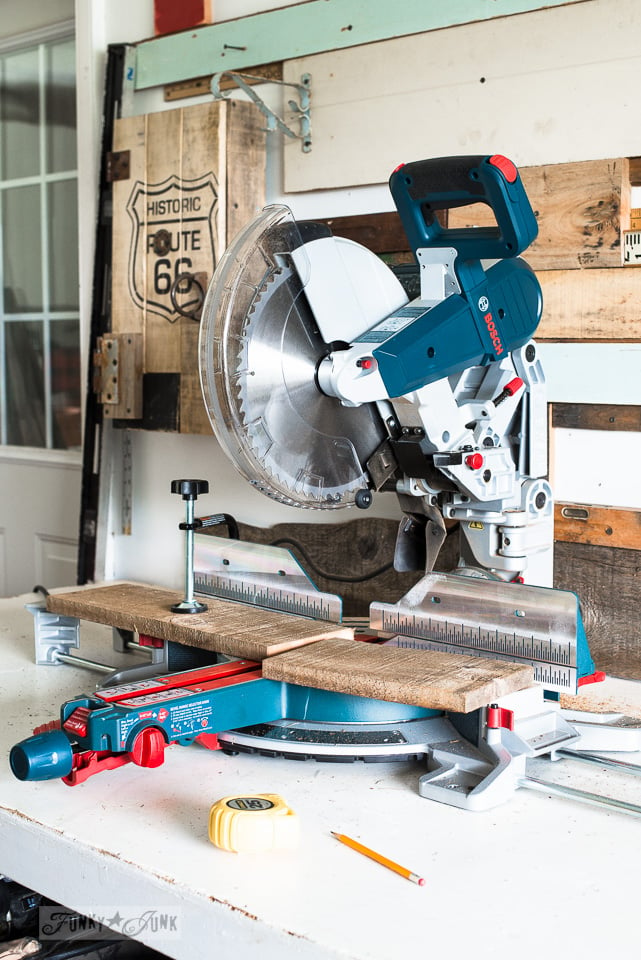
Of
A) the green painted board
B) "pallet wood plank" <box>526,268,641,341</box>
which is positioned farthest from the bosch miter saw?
the green painted board

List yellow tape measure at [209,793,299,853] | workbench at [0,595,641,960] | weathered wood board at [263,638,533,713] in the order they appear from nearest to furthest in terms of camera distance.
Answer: workbench at [0,595,641,960] < yellow tape measure at [209,793,299,853] < weathered wood board at [263,638,533,713]

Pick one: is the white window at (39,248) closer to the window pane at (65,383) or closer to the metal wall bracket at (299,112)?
the window pane at (65,383)

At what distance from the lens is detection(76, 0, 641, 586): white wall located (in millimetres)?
2121

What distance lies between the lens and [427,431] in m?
1.62

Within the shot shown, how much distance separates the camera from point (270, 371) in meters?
1.60

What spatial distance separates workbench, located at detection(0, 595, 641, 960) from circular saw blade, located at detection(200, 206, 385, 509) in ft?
1.52

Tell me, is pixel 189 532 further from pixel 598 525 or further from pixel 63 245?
pixel 63 245

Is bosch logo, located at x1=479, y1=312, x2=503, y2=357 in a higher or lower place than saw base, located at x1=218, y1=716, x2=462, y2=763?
higher

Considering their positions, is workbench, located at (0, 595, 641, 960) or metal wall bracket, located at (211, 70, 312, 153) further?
metal wall bracket, located at (211, 70, 312, 153)

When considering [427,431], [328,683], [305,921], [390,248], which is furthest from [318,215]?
[305,921]

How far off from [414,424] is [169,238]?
4.25 feet

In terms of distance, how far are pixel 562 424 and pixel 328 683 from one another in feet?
3.10

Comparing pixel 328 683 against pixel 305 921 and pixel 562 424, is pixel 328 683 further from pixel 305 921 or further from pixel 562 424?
pixel 562 424

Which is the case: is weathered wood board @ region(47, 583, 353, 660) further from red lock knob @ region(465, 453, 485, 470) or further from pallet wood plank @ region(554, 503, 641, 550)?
pallet wood plank @ region(554, 503, 641, 550)
